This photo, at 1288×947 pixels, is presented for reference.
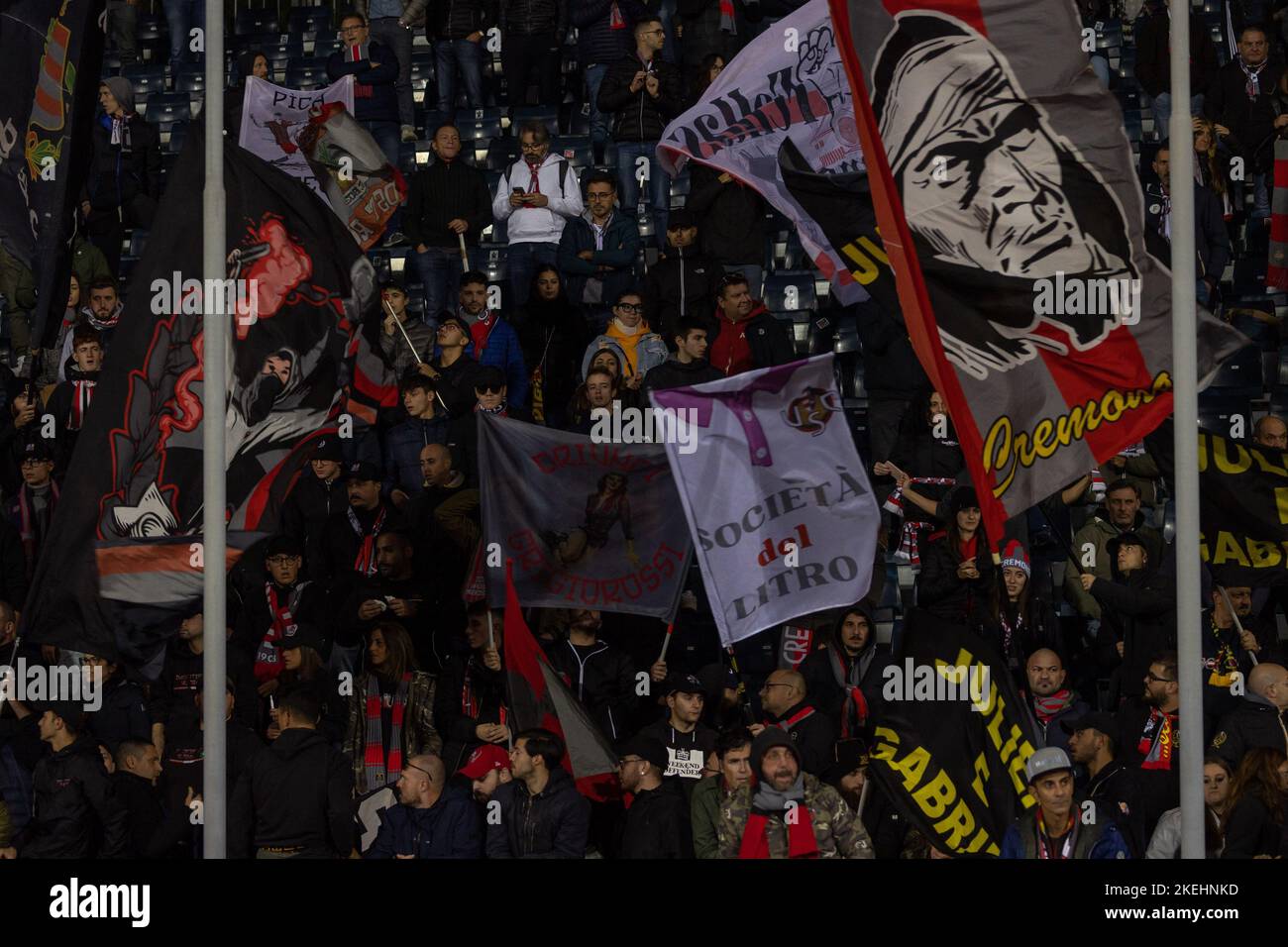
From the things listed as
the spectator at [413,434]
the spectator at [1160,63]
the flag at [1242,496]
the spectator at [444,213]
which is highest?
the spectator at [1160,63]

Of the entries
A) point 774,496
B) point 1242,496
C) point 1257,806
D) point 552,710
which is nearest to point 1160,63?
point 774,496

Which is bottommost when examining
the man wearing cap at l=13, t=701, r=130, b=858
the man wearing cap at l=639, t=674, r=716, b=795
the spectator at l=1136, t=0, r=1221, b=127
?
the man wearing cap at l=13, t=701, r=130, b=858

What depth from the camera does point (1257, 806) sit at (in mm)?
12930

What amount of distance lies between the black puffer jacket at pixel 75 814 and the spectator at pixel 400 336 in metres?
4.51

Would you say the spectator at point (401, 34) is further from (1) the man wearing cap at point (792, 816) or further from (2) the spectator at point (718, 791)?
(1) the man wearing cap at point (792, 816)

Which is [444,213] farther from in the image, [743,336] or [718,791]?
[718,791]

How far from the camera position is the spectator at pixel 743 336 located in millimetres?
17547

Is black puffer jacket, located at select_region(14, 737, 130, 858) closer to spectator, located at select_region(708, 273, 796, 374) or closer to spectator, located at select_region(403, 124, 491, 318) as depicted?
spectator, located at select_region(708, 273, 796, 374)

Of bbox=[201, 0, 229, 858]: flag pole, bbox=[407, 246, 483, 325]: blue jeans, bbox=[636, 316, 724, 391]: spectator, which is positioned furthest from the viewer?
bbox=[407, 246, 483, 325]: blue jeans

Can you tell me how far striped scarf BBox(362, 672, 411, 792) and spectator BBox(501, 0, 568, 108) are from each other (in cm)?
799

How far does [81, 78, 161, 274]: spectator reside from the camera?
2092 centimetres

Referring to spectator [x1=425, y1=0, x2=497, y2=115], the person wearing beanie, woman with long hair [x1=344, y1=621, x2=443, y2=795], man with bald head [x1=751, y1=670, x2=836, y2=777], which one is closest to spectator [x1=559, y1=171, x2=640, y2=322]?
spectator [x1=425, y1=0, x2=497, y2=115]

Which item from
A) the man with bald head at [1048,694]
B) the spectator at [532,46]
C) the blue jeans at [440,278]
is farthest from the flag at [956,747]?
the spectator at [532,46]

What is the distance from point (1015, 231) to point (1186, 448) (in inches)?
51.6
